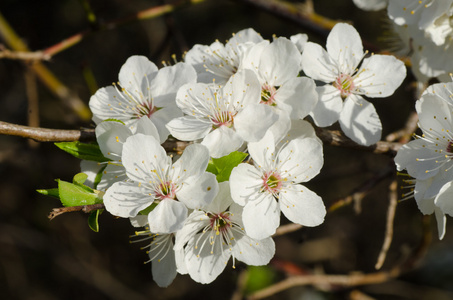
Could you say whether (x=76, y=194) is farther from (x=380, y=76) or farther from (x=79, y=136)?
(x=380, y=76)

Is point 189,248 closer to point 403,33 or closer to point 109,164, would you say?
point 109,164

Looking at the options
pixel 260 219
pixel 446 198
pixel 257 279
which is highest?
pixel 260 219

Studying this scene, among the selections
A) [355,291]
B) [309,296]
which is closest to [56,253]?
[309,296]

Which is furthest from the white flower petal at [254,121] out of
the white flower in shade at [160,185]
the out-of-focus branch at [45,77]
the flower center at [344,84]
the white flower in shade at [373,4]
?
the out-of-focus branch at [45,77]

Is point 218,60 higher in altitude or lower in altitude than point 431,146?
higher

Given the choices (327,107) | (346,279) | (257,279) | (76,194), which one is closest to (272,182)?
(327,107)

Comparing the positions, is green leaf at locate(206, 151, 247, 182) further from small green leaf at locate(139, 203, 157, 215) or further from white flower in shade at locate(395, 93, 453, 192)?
white flower in shade at locate(395, 93, 453, 192)

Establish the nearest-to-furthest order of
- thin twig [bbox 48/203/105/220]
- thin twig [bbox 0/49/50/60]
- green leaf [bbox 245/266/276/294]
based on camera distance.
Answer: thin twig [bbox 48/203/105/220]
thin twig [bbox 0/49/50/60]
green leaf [bbox 245/266/276/294]

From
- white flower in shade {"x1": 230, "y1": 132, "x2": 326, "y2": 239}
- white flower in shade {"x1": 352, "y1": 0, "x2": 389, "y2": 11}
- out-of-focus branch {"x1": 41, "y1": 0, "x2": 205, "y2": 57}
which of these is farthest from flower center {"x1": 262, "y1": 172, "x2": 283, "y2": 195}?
out-of-focus branch {"x1": 41, "y1": 0, "x2": 205, "y2": 57}
